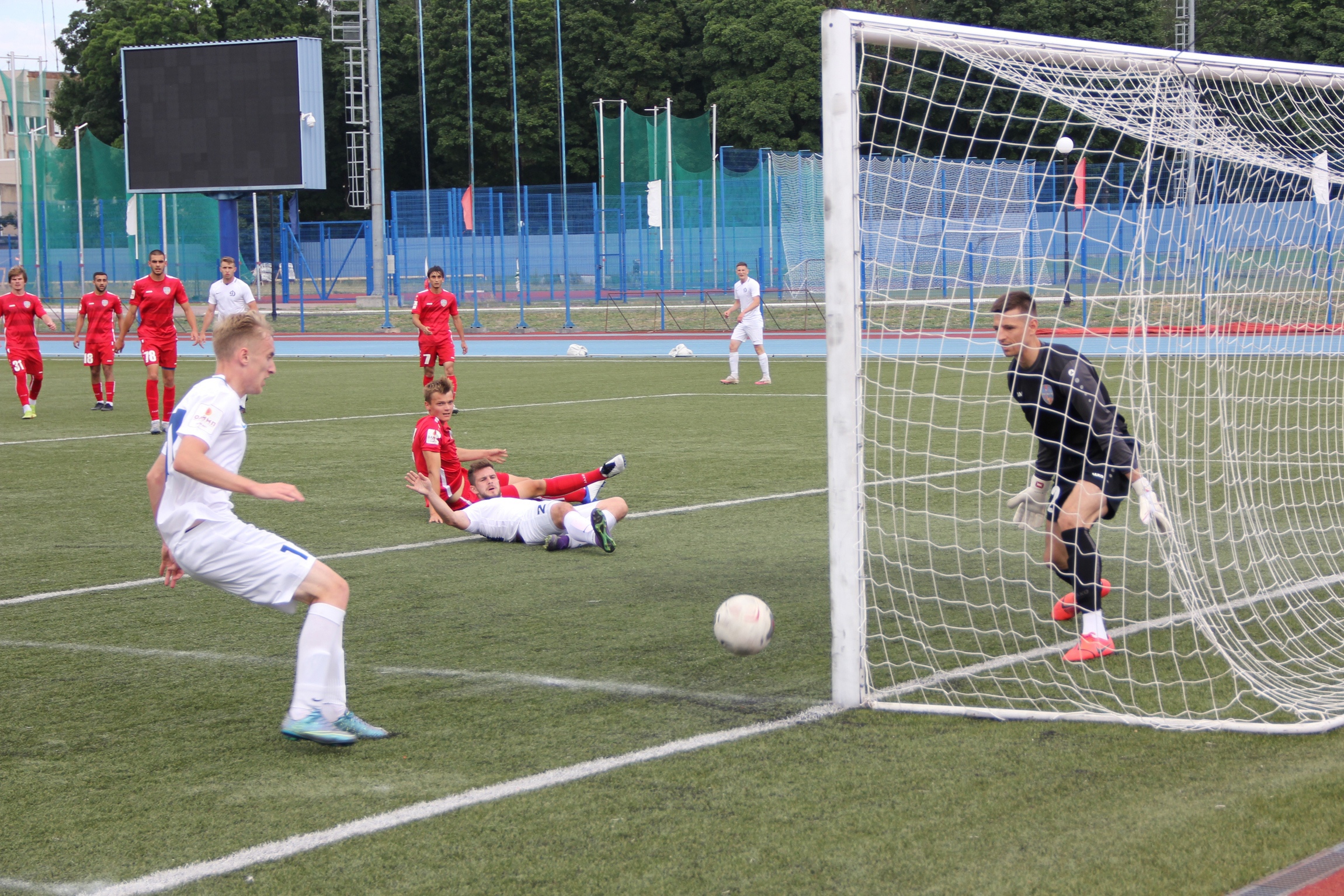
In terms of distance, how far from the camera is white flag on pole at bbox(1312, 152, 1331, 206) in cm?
770

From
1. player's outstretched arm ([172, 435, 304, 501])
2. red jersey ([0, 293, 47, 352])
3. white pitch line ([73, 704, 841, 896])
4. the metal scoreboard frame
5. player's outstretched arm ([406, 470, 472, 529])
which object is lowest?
white pitch line ([73, 704, 841, 896])

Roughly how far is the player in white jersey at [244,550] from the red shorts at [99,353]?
14.4 m

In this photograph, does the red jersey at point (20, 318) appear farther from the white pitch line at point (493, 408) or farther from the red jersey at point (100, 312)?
the white pitch line at point (493, 408)

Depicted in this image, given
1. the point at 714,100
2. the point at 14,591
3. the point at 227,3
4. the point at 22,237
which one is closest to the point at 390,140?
the point at 227,3

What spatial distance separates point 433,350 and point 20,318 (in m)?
5.33

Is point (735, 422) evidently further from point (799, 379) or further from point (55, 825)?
point (55, 825)

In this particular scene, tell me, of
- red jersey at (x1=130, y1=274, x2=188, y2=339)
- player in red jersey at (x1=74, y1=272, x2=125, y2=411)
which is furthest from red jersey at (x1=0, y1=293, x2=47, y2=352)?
red jersey at (x1=130, y1=274, x2=188, y2=339)

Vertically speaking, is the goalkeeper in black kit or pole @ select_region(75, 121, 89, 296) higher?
pole @ select_region(75, 121, 89, 296)

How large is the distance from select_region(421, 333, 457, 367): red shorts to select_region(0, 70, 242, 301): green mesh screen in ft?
93.4

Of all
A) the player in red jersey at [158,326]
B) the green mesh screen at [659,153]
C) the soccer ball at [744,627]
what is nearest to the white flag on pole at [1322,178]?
the soccer ball at [744,627]

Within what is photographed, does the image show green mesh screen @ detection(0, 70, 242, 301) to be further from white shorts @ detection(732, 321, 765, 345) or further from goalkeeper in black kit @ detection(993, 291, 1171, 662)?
goalkeeper in black kit @ detection(993, 291, 1171, 662)

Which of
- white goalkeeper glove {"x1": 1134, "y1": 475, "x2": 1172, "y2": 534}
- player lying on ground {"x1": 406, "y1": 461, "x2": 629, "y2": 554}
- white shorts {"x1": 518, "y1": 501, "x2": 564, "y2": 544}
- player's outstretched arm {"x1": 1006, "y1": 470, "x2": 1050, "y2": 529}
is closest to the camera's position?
white goalkeeper glove {"x1": 1134, "y1": 475, "x2": 1172, "y2": 534}

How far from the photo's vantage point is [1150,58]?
18.9 feet

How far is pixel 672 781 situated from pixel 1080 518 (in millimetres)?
2420
